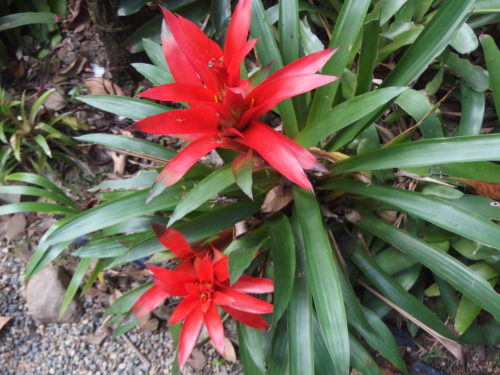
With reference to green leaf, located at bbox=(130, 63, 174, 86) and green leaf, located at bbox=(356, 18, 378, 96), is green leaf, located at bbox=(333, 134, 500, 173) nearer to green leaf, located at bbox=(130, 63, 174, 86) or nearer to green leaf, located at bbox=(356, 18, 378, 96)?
green leaf, located at bbox=(356, 18, 378, 96)

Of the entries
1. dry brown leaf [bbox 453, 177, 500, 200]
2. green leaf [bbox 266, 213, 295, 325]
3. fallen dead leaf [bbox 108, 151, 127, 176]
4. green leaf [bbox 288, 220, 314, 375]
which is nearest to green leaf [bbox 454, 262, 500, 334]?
dry brown leaf [bbox 453, 177, 500, 200]

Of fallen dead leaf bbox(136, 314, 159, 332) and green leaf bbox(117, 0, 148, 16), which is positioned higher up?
green leaf bbox(117, 0, 148, 16)

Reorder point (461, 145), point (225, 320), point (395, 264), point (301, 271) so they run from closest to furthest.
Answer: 1. point (461, 145)
2. point (301, 271)
3. point (395, 264)
4. point (225, 320)

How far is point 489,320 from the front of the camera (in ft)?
5.27

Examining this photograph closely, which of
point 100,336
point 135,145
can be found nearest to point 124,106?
point 135,145

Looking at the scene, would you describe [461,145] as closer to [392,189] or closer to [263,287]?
[392,189]

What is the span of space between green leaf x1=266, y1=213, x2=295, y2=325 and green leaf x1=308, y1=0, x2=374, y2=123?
347 millimetres

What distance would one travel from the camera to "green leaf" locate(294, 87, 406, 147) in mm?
1067

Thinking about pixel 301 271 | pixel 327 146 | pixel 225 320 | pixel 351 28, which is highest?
pixel 351 28

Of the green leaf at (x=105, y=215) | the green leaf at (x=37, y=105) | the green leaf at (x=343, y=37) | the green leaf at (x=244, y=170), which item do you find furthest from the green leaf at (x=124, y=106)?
the green leaf at (x=37, y=105)

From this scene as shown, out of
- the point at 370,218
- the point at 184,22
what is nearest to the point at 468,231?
the point at 370,218

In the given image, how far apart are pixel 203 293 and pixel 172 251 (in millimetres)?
155

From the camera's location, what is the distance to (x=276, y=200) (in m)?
1.33

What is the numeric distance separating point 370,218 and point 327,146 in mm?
289
